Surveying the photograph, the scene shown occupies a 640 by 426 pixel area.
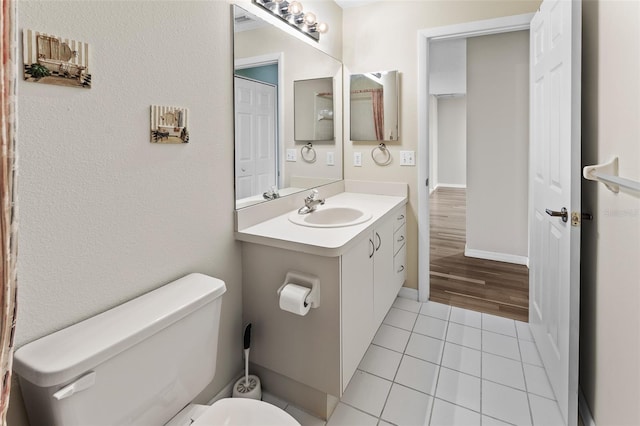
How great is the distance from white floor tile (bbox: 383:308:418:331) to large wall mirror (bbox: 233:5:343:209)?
1.05 metres

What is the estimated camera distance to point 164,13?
1.23 metres

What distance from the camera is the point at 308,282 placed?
4.87ft

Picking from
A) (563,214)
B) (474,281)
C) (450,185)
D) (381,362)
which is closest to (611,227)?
(563,214)

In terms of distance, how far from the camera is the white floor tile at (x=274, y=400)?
1.66 meters

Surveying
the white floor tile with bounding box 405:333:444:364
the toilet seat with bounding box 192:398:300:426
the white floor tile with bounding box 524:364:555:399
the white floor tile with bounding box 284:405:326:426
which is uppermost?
the toilet seat with bounding box 192:398:300:426

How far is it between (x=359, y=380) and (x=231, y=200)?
3.67 ft

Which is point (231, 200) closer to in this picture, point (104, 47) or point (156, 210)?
point (156, 210)

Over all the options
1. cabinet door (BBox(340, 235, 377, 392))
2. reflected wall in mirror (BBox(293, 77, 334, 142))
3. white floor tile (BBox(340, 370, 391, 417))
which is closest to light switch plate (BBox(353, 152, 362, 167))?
reflected wall in mirror (BBox(293, 77, 334, 142))

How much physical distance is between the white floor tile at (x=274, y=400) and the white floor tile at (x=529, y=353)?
1.34m

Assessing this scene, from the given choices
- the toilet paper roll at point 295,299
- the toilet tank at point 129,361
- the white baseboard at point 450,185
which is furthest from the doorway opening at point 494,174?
the white baseboard at point 450,185

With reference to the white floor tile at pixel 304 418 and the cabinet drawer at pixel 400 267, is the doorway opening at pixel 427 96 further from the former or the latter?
the white floor tile at pixel 304 418

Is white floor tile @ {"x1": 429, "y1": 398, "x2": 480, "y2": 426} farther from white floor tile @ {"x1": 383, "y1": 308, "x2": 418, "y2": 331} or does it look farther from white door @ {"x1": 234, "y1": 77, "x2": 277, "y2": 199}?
white door @ {"x1": 234, "y1": 77, "x2": 277, "y2": 199}

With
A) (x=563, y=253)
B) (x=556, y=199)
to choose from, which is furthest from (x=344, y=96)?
(x=563, y=253)

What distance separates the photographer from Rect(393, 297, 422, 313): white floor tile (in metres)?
2.56
